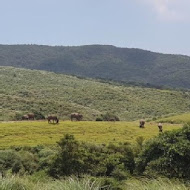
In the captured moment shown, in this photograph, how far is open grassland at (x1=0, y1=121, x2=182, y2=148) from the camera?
5181 centimetres

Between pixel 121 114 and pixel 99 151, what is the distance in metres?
67.7

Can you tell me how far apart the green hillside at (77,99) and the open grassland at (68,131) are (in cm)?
3208

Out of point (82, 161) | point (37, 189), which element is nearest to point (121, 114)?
point (82, 161)

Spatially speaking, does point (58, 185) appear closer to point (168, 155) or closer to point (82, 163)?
point (168, 155)

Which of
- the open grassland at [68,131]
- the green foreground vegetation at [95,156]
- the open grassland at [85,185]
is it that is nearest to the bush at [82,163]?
the green foreground vegetation at [95,156]

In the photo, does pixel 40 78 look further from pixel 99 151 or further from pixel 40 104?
pixel 99 151

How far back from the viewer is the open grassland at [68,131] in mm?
51812

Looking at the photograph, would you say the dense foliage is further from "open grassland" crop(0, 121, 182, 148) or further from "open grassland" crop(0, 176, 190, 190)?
"open grassland" crop(0, 176, 190, 190)

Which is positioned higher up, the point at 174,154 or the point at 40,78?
the point at 40,78

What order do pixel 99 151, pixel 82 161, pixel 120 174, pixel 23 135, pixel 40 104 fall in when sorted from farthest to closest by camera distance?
pixel 40 104 → pixel 23 135 → pixel 99 151 → pixel 82 161 → pixel 120 174

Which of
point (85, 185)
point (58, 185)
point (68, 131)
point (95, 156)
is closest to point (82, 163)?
point (95, 156)

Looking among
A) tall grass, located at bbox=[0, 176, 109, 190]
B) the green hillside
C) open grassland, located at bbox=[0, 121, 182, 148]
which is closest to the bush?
open grassland, located at bbox=[0, 121, 182, 148]

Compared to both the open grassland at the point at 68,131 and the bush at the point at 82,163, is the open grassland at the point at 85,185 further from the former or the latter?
the open grassland at the point at 68,131

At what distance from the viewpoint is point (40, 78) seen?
162 metres
